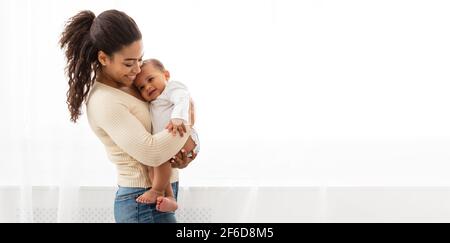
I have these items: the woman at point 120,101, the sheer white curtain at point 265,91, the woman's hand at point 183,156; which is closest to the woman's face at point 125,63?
the woman at point 120,101

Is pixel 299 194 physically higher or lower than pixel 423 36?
lower

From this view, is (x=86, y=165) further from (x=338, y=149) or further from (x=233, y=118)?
(x=338, y=149)

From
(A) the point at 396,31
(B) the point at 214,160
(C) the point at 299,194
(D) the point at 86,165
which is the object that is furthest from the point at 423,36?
(D) the point at 86,165

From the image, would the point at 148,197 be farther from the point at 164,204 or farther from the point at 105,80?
the point at 105,80

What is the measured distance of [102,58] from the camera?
1816mm

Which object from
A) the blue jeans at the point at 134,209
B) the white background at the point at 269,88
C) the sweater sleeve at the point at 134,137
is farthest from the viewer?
the white background at the point at 269,88

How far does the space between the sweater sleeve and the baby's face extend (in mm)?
93

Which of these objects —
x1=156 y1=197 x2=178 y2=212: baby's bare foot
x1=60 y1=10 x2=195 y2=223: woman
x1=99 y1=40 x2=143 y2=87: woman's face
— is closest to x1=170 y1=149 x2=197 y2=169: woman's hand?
x1=60 y1=10 x2=195 y2=223: woman

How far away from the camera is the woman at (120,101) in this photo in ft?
5.84

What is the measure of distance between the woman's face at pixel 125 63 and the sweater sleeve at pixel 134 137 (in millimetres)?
99

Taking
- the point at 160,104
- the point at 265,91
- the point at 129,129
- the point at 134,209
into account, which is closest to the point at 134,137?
the point at 129,129

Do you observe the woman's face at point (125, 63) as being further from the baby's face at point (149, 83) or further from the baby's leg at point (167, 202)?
the baby's leg at point (167, 202)

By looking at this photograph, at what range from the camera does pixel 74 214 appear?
2.53 meters
